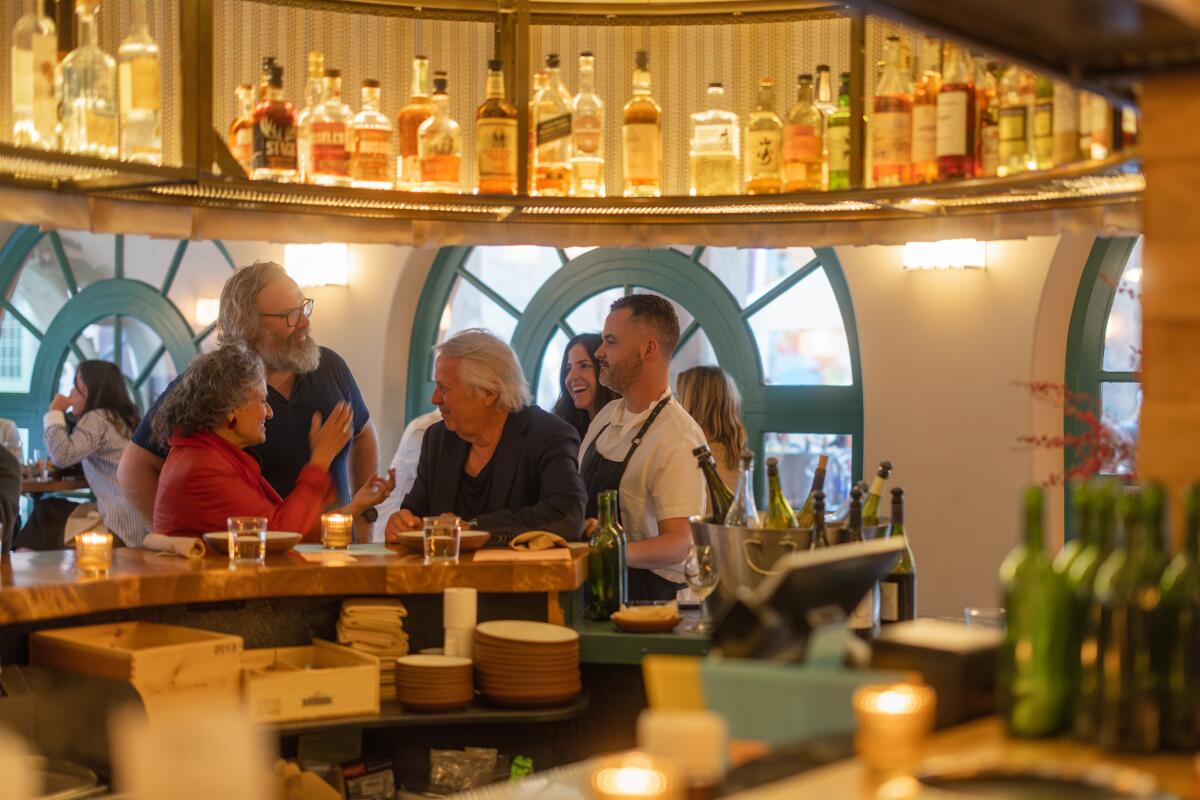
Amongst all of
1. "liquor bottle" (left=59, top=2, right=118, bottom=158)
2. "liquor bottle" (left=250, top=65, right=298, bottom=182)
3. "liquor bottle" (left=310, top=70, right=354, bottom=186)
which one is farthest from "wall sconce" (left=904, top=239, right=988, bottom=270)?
"liquor bottle" (left=59, top=2, right=118, bottom=158)

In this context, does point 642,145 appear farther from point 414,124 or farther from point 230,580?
point 230,580

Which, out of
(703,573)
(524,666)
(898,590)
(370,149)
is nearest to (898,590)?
(898,590)

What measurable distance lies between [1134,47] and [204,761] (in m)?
1.73

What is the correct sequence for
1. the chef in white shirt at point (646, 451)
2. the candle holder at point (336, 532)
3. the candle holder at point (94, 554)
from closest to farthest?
the candle holder at point (94, 554) < the candle holder at point (336, 532) < the chef in white shirt at point (646, 451)

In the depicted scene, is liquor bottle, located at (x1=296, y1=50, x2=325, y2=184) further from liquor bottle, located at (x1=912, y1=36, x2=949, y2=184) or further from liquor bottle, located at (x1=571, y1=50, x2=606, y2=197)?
liquor bottle, located at (x1=912, y1=36, x2=949, y2=184)

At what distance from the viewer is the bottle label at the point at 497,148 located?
11.8 ft

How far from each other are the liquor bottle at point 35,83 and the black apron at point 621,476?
1.83m

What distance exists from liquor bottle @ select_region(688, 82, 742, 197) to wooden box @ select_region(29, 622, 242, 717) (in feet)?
5.26

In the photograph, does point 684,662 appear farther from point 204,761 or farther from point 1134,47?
point 1134,47

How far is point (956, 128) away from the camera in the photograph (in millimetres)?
3199

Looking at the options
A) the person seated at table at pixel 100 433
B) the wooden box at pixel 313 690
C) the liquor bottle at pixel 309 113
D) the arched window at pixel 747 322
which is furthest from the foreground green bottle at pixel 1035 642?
the person seated at table at pixel 100 433

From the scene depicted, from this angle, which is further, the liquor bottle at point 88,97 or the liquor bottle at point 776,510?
the liquor bottle at point 776,510

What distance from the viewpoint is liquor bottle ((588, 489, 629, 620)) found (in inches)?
145

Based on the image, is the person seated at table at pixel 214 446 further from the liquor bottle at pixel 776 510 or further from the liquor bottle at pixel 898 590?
the liquor bottle at pixel 898 590
